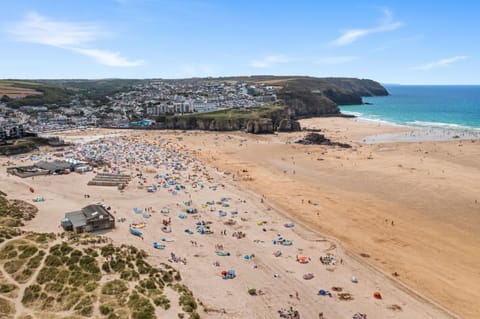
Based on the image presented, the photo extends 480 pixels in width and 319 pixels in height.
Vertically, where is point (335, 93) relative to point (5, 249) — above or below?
above

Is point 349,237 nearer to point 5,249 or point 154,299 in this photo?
point 154,299

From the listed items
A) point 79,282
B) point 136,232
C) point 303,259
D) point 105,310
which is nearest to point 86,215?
point 136,232

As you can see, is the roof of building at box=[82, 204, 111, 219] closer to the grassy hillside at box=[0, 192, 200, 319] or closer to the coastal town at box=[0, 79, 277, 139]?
the grassy hillside at box=[0, 192, 200, 319]

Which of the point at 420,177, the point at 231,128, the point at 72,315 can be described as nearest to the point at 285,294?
the point at 72,315

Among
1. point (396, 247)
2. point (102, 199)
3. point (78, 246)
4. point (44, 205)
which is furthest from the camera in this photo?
point (102, 199)

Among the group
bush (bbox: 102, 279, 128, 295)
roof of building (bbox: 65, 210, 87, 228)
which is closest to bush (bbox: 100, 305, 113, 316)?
bush (bbox: 102, 279, 128, 295)

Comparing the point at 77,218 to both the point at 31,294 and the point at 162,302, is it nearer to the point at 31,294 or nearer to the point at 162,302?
the point at 31,294

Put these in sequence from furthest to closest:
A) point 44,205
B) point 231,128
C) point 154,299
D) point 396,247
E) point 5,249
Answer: point 231,128 < point 44,205 < point 396,247 < point 5,249 < point 154,299

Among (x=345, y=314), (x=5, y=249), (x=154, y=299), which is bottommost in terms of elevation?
(x=345, y=314)
